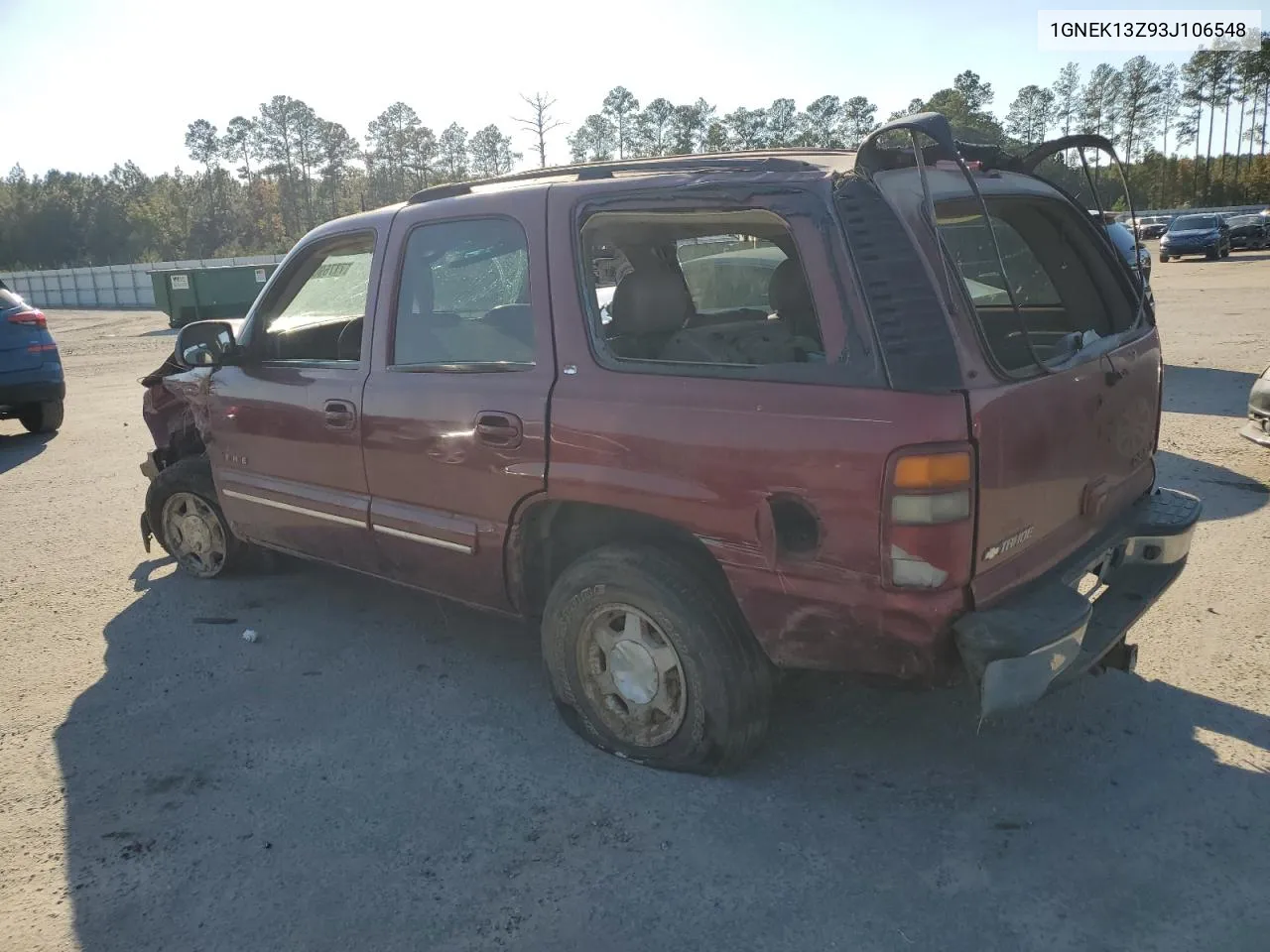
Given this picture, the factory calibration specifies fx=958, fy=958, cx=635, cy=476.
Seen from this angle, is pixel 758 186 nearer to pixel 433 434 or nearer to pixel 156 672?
pixel 433 434

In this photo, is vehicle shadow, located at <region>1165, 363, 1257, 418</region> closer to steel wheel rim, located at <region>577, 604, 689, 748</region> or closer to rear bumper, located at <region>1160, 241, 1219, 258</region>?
steel wheel rim, located at <region>577, 604, 689, 748</region>

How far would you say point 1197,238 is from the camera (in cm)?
3275

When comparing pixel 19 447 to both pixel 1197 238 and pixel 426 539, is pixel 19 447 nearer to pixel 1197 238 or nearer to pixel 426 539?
pixel 426 539

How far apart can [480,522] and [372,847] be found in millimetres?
1166

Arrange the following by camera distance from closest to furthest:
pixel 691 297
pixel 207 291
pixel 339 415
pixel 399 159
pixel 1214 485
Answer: pixel 339 415, pixel 691 297, pixel 1214 485, pixel 207 291, pixel 399 159

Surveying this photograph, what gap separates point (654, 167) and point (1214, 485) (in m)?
4.87

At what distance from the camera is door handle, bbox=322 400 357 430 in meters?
3.92

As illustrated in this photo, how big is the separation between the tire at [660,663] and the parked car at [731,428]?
1cm

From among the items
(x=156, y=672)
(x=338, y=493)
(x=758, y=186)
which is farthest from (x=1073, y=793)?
(x=156, y=672)

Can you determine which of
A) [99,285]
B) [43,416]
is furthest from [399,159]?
[43,416]

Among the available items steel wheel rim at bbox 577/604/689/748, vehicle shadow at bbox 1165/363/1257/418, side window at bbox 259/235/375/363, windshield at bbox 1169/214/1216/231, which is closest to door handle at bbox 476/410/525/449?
steel wheel rim at bbox 577/604/689/748

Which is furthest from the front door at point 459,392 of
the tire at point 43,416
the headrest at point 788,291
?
the tire at point 43,416

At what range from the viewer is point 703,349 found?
133 inches

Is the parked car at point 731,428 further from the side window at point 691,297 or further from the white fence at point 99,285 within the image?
the white fence at point 99,285
